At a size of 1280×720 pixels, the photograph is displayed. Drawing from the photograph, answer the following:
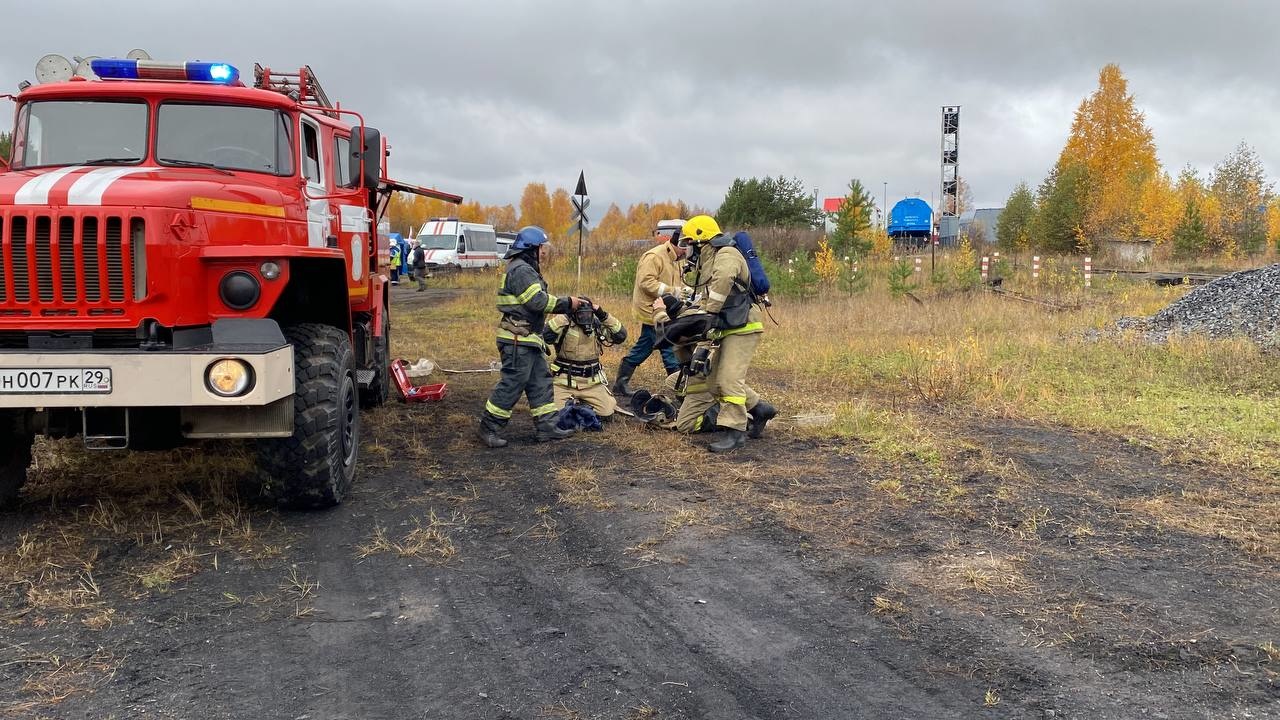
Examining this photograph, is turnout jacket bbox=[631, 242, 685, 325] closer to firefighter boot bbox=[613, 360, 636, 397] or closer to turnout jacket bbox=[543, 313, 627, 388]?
firefighter boot bbox=[613, 360, 636, 397]

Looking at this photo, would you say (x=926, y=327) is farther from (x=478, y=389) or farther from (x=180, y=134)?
(x=180, y=134)

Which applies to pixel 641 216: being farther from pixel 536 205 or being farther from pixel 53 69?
pixel 53 69

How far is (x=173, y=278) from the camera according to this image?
398 cm

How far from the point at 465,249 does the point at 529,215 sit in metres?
80.5

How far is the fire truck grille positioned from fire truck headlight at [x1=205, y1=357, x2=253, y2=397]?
1.80 feet

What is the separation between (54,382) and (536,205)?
107 metres

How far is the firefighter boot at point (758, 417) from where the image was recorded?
22.2 feet

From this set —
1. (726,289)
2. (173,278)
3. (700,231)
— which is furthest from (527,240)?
(173,278)

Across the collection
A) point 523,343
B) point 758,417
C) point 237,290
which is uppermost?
point 237,290

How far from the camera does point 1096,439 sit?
21.9 ft

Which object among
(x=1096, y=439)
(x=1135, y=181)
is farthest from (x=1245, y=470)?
(x=1135, y=181)

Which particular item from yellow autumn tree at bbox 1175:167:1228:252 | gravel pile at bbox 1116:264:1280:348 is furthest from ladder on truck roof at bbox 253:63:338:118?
yellow autumn tree at bbox 1175:167:1228:252

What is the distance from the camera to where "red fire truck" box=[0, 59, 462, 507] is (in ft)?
12.5

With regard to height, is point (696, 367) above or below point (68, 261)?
below
